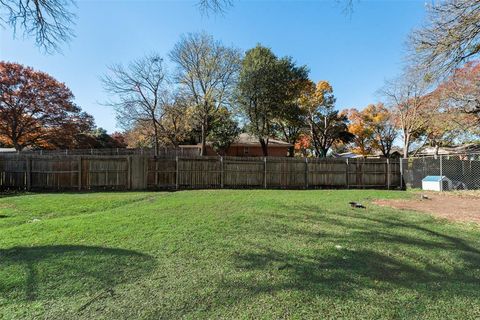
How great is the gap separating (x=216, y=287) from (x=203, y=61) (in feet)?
66.3

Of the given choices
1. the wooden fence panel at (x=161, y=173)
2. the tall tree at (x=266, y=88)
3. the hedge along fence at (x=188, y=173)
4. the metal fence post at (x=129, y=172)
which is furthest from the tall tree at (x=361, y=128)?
the metal fence post at (x=129, y=172)

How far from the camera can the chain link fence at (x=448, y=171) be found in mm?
13609

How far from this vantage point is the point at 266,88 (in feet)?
73.1

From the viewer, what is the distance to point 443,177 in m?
13.0

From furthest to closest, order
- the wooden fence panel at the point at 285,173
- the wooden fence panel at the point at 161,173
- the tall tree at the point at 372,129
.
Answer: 1. the tall tree at the point at 372,129
2. the wooden fence panel at the point at 285,173
3. the wooden fence panel at the point at 161,173

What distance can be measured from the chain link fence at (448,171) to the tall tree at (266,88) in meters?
11.4

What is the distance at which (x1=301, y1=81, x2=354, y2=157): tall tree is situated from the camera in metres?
30.1

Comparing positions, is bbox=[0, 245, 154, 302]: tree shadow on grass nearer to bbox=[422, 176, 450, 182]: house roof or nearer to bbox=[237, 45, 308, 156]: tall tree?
bbox=[422, 176, 450, 182]: house roof

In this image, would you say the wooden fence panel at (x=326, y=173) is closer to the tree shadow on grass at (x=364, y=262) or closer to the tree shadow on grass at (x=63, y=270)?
the tree shadow on grass at (x=364, y=262)

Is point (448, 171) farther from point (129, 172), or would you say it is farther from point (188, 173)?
point (129, 172)

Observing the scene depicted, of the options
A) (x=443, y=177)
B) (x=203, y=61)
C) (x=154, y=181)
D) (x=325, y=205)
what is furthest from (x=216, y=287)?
(x=203, y=61)

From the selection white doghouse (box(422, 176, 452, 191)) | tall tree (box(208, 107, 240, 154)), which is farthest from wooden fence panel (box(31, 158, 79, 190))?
white doghouse (box(422, 176, 452, 191))

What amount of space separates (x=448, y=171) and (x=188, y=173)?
1377 cm

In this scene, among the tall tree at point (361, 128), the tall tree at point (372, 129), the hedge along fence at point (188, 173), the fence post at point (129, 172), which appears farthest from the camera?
the tall tree at point (361, 128)
